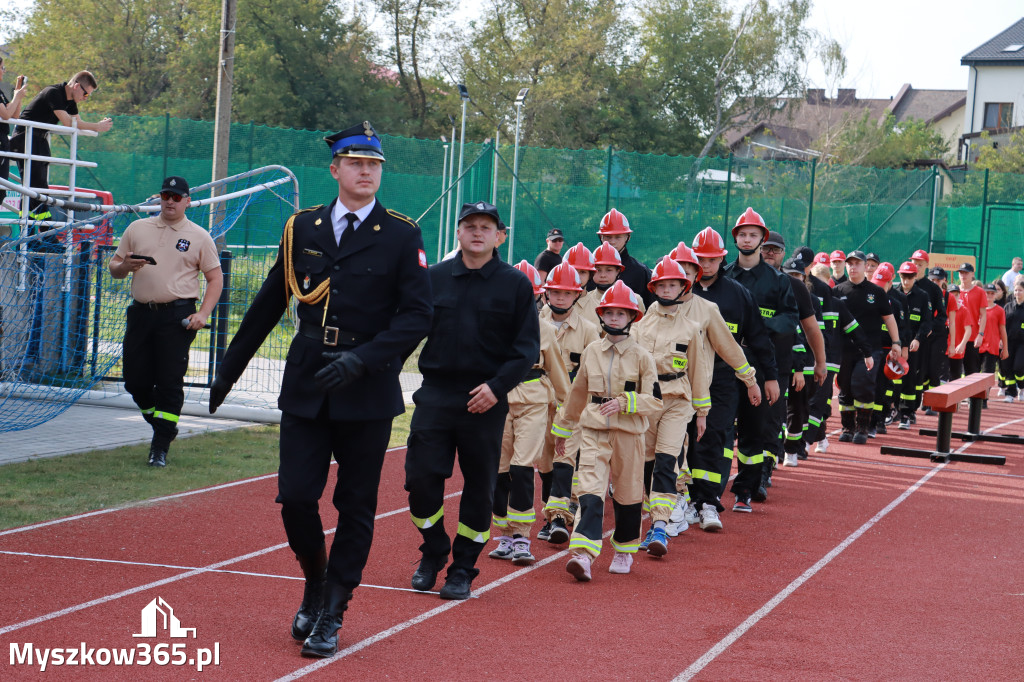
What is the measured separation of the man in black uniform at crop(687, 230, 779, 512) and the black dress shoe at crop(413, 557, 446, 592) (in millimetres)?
2728

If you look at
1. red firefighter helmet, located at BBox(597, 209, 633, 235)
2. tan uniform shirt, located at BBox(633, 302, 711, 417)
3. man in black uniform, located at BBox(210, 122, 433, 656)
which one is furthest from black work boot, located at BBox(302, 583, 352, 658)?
red firefighter helmet, located at BBox(597, 209, 633, 235)

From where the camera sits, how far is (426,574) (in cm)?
653

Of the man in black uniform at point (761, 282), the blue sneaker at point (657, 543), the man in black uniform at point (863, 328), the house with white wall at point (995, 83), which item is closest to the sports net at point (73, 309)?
the man in black uniform at point (761, 282)

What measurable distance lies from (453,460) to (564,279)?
2.08 m

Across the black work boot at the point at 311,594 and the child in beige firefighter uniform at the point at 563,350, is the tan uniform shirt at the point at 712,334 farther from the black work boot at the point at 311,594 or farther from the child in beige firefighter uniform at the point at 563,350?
the black work boot at the point at 311,594

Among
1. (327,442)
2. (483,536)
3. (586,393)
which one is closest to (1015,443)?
(586,393)

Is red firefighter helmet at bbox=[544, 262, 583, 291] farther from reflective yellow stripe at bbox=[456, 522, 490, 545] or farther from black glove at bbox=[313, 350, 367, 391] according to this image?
black glove at bbox=[313, 350, 367, 391]

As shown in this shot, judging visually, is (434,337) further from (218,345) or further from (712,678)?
(218,345)

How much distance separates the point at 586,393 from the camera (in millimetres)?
7375

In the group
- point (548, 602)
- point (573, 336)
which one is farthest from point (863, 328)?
point (548, 602)

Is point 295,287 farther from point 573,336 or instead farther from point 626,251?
point 626,251

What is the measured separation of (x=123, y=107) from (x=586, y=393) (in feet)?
143

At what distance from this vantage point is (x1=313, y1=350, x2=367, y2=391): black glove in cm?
481

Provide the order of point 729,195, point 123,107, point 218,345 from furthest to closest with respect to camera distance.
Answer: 1. point 123,107
2. point 729,195
3. point 218,345
